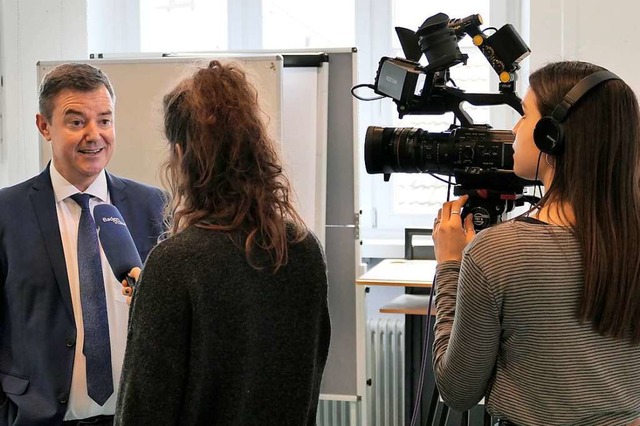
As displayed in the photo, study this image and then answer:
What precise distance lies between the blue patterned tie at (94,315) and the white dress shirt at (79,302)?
0.01 metres

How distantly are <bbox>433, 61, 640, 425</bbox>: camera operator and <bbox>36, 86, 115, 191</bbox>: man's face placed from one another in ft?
2.85

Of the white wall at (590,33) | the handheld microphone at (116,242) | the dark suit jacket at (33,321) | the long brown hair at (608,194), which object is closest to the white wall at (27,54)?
the dark suit jacket at (33,321)

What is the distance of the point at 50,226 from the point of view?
154cm

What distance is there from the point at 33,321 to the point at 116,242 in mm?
241

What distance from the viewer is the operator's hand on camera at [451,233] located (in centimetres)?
131

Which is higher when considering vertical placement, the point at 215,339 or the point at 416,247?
the point at 215,339

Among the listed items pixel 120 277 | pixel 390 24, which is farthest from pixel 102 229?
pixel 390 24

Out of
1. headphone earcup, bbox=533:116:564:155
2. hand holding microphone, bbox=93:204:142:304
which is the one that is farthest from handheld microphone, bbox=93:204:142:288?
headphone earcup, bbox=533:116:564:155

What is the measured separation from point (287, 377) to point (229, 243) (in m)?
0.22

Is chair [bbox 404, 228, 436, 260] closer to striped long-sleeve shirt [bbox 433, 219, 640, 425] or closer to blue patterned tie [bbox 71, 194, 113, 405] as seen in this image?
blue patterned tie [bbox 71, 194, 113, 405]

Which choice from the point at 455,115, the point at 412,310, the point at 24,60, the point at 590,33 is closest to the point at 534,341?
the point at 455,115

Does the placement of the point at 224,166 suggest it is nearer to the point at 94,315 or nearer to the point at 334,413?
the point at 94,315

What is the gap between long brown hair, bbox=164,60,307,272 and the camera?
1.09m

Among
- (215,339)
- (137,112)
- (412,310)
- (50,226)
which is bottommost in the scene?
(412,310)
